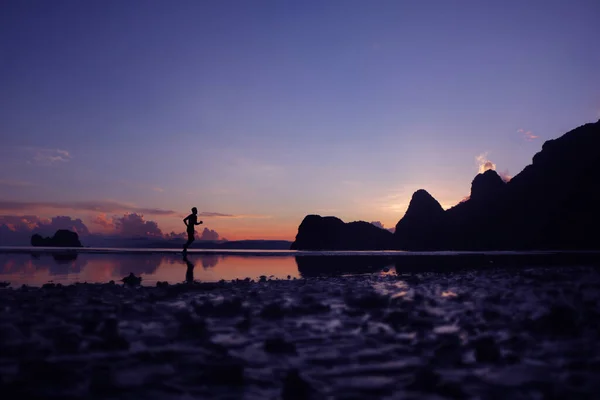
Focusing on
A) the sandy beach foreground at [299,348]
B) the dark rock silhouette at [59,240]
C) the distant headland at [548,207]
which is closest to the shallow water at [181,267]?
the sandy beach foreground at [299,348]

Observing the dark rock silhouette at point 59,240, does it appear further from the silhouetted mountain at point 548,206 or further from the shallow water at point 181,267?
the silhouetted mountain at point 548,206

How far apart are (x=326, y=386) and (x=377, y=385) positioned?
540mm

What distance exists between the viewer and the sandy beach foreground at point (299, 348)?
3.82 m

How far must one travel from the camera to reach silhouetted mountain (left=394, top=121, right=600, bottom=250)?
146750 mm

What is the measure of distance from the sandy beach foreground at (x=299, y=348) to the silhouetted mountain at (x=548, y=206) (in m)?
160

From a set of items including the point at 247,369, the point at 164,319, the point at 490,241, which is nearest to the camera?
the point at 247,369

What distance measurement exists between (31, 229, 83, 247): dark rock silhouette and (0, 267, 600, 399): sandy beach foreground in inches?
4930

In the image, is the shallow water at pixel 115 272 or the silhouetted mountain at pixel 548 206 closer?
the shallow water at pixel 115 272

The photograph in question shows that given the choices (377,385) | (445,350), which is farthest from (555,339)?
(377,385)

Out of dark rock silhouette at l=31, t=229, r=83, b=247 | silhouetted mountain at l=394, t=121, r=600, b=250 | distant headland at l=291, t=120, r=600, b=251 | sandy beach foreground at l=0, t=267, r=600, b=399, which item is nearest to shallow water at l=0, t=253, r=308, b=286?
sandy beach foreground at l=0, t=267, r=600, b=399

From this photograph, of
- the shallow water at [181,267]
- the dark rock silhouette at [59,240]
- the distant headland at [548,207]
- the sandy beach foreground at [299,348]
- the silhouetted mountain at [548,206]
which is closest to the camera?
the sandy beach foreground at [299,348]

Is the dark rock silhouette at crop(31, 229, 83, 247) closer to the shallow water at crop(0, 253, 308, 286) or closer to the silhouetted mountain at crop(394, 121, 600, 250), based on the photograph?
the shallow water at crop(0, 253, 308, 286)

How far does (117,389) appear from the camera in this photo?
147 inches

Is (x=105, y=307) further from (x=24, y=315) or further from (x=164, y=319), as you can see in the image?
(x=164, y=319)
